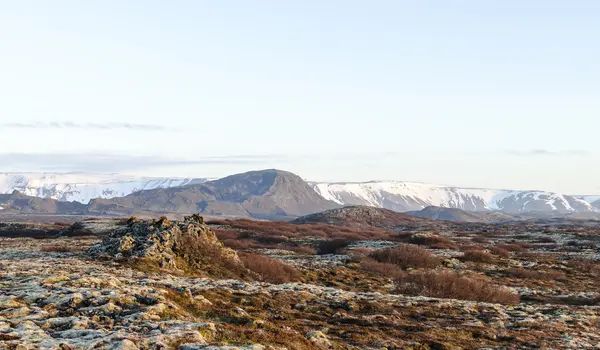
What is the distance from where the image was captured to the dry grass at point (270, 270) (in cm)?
2813

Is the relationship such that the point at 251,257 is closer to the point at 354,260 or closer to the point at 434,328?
the point at 354,260

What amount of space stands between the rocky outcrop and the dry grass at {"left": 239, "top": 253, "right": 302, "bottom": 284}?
97 cm

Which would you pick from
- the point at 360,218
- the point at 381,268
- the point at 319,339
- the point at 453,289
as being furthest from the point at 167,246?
the point at 360,218

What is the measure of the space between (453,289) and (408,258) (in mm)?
15497

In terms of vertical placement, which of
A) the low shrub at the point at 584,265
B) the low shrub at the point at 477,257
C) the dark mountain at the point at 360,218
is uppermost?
the low shrub at the point at 477,257

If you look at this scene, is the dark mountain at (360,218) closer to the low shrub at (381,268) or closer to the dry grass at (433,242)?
the dry grass at (433,242)

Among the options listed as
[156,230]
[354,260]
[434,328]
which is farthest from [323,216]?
[434,328]

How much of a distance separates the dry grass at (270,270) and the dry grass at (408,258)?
39.5 ft

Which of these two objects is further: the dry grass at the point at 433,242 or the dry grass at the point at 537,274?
the dry grass at the point at 433,242

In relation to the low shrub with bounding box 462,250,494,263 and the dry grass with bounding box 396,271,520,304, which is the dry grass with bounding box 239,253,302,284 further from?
the low shrub with bounding box 462,250,494,263

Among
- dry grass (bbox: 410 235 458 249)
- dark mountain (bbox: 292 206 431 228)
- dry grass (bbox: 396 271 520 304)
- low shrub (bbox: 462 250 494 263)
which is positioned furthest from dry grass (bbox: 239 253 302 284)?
dark mountain (bbox: 292 206 431 228)

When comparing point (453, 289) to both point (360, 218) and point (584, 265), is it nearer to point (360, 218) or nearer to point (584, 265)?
point (584, 265)

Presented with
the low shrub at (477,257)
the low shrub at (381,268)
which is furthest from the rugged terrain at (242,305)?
the low shrub at (477,257)

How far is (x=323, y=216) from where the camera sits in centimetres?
17262
